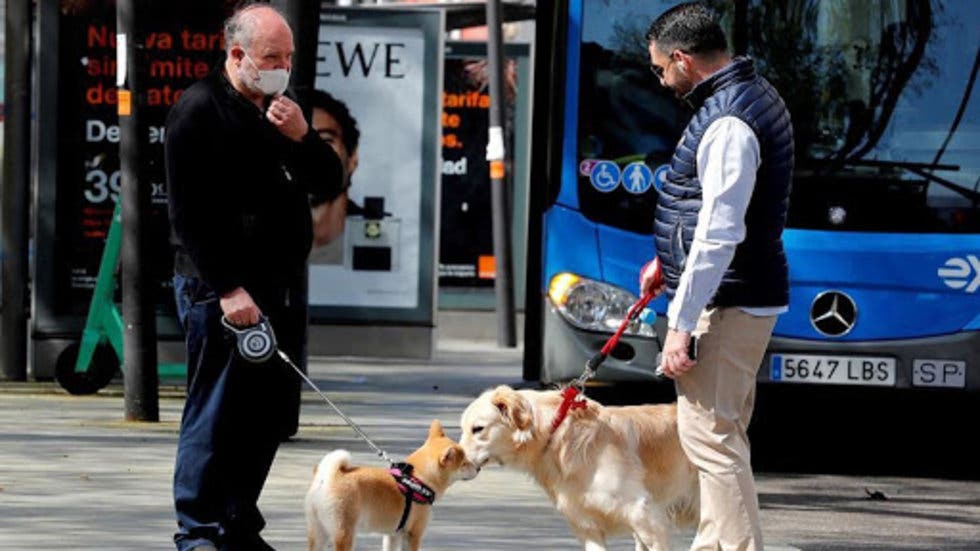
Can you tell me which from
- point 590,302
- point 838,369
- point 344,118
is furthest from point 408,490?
point 344,118

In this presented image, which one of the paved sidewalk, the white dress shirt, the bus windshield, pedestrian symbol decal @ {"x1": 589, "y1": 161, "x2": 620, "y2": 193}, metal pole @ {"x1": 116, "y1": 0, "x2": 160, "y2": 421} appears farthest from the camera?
metal pole @ {"x1": 116, "y1": 0, "x2": 160, "y2": 421}

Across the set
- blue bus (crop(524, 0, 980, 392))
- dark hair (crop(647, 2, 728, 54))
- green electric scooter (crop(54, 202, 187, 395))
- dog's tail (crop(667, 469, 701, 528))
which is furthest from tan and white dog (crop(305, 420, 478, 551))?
green electric scooter (crop(54, 202, 187, 395))

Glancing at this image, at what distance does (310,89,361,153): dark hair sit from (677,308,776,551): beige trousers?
41.6 ft

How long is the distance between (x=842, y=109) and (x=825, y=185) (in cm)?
41

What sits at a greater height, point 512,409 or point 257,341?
point 257,341

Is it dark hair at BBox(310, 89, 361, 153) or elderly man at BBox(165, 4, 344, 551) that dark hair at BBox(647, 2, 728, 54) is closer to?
elderly man at BBox(165, 4, 344, 551)

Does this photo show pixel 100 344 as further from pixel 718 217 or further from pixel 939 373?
pixel 718 217

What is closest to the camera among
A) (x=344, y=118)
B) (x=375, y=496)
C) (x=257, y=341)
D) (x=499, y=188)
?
(x=257, y=341)

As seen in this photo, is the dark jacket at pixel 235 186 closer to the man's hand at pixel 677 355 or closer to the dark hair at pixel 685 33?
the dark hair at pixel 685 33

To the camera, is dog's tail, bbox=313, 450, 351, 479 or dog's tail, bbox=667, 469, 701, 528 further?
dog's tail, bbox=667, 469, 701, 528

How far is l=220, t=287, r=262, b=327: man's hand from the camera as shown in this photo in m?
7.47

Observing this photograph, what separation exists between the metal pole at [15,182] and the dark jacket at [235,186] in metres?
9.24

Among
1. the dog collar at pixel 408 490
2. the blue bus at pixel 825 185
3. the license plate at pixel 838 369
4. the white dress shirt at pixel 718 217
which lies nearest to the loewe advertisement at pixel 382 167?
the blue bus at pixel 825 185

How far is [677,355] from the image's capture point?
733 cm
